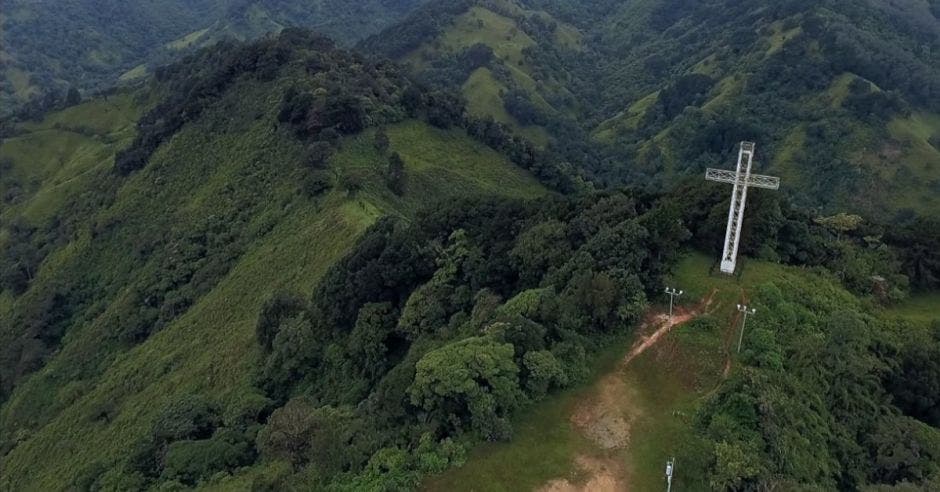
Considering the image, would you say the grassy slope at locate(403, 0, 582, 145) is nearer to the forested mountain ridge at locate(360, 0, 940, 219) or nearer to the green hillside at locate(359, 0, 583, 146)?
the green hillside at locate(359, 0, 583, 146)

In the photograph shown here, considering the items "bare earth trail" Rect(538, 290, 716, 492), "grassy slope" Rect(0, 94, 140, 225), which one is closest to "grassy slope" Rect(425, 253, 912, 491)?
"bare earth trail" Rect(538, 290, 716, 492)

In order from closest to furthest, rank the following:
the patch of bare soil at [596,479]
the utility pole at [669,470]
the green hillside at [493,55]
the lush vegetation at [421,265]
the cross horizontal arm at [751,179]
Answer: the utility pole at [669,470]
the patch of bare soil at [596,479]
the lush vegetation at [421,265]
the cross horizontal arm at [751,179]
the green hillside at [493,55]

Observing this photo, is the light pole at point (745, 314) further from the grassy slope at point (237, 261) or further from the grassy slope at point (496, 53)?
the grassy slope at point (496, 53)

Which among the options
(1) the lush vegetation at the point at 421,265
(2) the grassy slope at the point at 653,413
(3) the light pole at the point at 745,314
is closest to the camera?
(2) the grassy slope at the point at 653,413

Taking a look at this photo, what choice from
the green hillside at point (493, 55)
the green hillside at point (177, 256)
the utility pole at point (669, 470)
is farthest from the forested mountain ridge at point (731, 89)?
the utility pole at point (669, 470)

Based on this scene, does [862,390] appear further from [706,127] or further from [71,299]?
[706,127]
